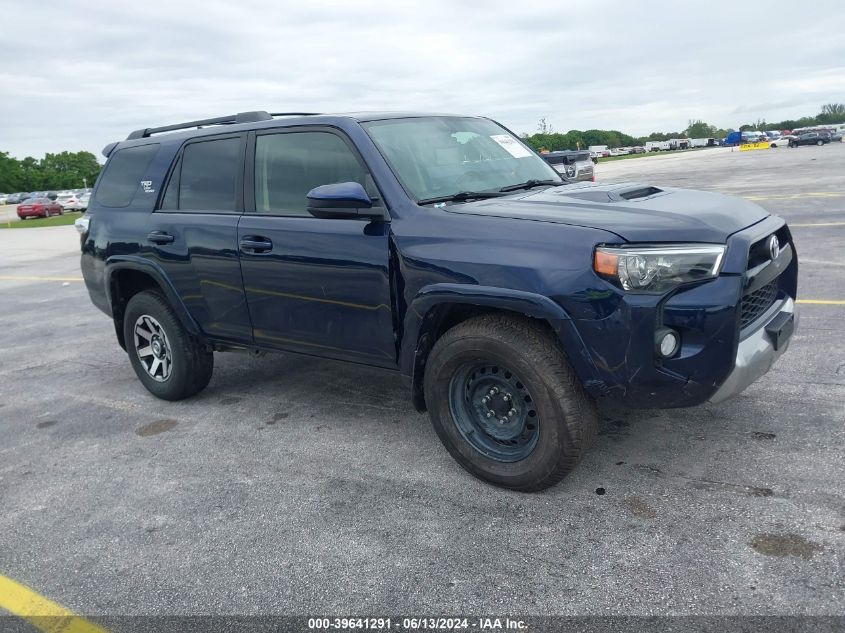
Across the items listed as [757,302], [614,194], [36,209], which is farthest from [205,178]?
[36,209]

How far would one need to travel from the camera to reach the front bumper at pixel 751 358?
3.15m

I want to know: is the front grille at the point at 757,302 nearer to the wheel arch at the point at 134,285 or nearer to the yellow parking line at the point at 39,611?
the yellow parking line at the point at 39,611

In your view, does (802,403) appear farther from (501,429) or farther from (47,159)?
(47,159)

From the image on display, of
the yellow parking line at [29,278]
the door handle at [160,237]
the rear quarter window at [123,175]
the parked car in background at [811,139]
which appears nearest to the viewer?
the door handle at [160,237]

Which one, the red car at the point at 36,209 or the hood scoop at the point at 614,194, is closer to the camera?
the hood scoop at the point at 614,194

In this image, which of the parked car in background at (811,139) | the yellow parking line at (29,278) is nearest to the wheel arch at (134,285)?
the yellow parking line at (29,278)

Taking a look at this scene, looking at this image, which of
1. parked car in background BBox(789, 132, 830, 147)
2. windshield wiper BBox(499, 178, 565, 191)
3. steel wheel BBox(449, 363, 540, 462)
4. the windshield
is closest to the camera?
steel wheel BBox(449, 363, 540, 462)

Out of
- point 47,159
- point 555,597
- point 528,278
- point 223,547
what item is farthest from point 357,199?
point 47,159

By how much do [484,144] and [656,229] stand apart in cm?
170

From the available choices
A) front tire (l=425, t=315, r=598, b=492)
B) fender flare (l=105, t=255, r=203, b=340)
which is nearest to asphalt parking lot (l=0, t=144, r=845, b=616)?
front tire (l=425, t=315, r=598, b=492)

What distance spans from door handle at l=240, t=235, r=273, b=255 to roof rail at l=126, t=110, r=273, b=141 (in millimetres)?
834

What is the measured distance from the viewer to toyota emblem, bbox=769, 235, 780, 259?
354 cm

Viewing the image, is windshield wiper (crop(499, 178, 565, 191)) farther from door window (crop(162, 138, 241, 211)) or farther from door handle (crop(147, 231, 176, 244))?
door handle (crop(147, 231, 176, 244))

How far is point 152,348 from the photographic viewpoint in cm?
541
